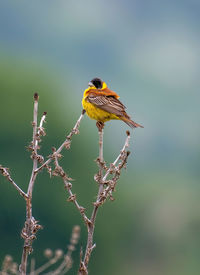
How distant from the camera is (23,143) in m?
38.9

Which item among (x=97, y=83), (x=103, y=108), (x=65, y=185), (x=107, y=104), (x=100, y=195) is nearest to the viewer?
(x=100, y=195)

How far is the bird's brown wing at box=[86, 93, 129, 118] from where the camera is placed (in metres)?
10.1

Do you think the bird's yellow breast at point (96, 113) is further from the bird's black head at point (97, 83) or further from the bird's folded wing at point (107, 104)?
the bird's black head at point (97, 83)

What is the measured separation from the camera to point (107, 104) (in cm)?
1024

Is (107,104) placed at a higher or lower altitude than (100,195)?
higher

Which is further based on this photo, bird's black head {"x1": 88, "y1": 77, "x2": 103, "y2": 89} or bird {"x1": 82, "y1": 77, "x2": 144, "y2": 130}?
bird's black head {"x1": 88, "y1": 77, "x2": 103, "y2": 89}

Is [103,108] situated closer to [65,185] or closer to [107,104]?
[107,104]

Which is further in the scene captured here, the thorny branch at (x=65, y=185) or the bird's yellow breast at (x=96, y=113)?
the bird's yellow breast at (x=96, y=113)

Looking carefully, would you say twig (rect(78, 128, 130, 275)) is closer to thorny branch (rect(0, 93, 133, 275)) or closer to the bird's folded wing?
thorny branch (rect(0, 93, 133, 275))

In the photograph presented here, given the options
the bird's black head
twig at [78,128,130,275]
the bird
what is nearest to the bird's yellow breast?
→ the bird

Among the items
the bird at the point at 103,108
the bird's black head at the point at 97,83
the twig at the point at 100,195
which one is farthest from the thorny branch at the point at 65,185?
the bird's black head at the point at 97,83

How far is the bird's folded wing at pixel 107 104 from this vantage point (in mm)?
10062

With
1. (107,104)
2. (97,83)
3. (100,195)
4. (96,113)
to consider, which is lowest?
(100,195)

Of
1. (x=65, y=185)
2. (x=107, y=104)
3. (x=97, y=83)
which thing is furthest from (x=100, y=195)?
(x=97, y=83)
